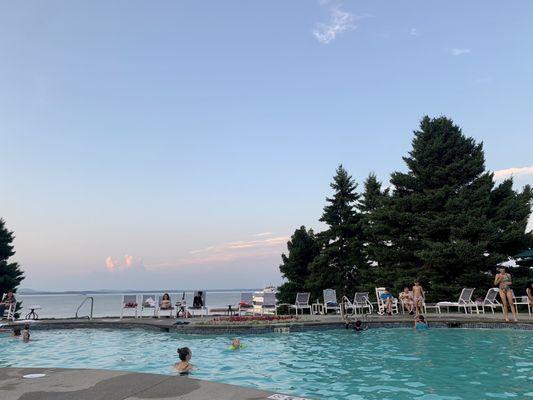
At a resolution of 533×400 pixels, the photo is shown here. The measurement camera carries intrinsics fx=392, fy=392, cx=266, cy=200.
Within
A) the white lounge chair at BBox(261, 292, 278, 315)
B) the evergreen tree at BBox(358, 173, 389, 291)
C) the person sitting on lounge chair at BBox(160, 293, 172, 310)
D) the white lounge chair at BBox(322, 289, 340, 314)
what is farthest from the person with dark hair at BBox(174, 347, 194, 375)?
the evergreen tree at BBox(358, 173, 389, 291)

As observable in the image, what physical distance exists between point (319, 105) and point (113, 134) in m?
12.7

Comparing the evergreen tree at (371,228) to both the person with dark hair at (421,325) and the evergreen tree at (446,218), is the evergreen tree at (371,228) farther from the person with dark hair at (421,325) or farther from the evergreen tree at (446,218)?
the person with dark hair at (421,325)

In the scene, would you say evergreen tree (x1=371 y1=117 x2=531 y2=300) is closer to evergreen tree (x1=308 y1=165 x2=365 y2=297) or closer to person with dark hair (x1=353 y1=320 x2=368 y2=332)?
evergreen tree (x1=308 y1=165 x2=365 y2=297)

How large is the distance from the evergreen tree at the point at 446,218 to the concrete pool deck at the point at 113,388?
19.6 meters

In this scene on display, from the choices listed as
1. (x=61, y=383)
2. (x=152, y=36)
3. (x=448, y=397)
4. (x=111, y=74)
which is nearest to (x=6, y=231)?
(x=111, y=74)

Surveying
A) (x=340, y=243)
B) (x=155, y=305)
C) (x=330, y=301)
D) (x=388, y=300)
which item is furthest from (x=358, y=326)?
(x=340, y=243)

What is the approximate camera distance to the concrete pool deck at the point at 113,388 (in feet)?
14.5

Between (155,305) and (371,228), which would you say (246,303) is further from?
(371,228)

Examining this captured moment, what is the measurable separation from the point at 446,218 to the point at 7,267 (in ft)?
98.0

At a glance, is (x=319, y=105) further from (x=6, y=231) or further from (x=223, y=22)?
(x=6, y=231)

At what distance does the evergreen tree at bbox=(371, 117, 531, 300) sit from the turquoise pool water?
28.7 ft

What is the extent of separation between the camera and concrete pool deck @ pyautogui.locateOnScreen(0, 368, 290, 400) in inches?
174

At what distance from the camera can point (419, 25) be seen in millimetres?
17906

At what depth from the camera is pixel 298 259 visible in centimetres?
2973
